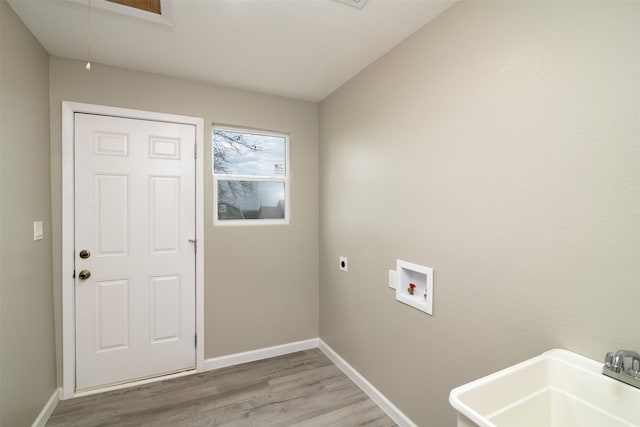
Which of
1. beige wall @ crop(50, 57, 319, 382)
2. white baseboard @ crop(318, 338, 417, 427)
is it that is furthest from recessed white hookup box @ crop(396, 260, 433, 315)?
beige wall @ crop(50, 57, 319, 382)

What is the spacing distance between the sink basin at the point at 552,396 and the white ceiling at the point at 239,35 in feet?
5.83

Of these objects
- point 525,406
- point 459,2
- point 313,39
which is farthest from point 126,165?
point 525,406

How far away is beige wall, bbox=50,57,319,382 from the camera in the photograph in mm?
2168

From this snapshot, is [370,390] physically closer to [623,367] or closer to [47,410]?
[623,367]

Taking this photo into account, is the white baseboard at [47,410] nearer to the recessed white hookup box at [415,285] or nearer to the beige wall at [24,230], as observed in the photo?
the beige wall at [24,230]

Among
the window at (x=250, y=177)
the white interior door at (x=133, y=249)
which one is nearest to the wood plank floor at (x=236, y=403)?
the white interior door at (x=133, y=249)

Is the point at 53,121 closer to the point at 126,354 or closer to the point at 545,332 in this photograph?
the point at 126,354

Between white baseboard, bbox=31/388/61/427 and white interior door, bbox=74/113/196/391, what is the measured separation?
15 centimetres

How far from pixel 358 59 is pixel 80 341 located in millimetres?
3045

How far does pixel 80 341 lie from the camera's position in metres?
2.19

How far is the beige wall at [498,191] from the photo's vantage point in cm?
98

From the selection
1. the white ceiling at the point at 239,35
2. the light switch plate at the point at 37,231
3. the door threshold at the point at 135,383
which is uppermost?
the white ceiling at the point at 239,35

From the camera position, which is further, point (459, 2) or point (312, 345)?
point (312, 345)

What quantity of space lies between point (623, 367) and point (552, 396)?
0.83ft
